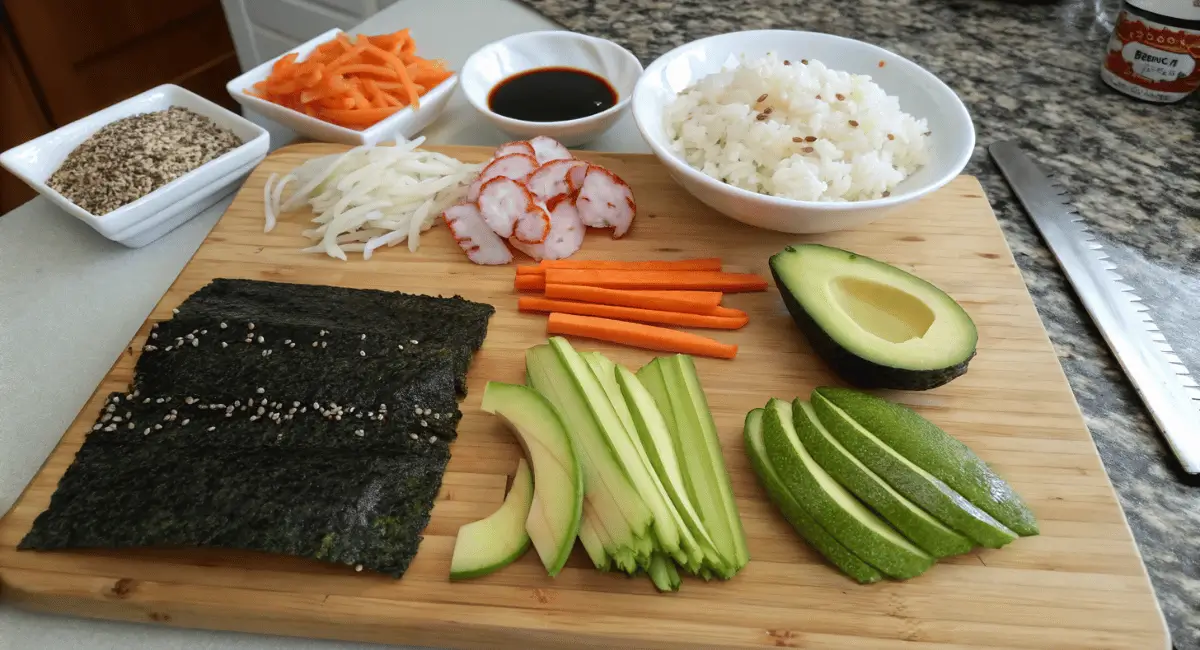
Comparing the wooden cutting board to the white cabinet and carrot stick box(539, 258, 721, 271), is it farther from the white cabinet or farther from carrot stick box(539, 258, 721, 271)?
the white cabinet

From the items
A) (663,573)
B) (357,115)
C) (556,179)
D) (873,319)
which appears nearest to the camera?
(663,573)

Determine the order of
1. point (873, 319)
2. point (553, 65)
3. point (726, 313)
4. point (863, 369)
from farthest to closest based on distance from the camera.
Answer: point (553, 65) → point (726, 313) → point (873, 319) → point (863, 369)

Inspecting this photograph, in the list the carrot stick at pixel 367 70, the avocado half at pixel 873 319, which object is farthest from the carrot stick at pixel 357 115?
the avocado half at pixel 873 319

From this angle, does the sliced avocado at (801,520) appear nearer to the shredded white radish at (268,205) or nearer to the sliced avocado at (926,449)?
the sliced avocado at (926,449)

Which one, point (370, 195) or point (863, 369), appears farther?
point (370, 195)

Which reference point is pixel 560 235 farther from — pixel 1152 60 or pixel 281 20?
pixel 281 20

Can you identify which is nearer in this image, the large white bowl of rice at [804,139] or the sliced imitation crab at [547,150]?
the large white bowl of rice at [804,139]

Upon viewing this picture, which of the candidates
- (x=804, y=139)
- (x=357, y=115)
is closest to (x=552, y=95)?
(x=357, y=115)
